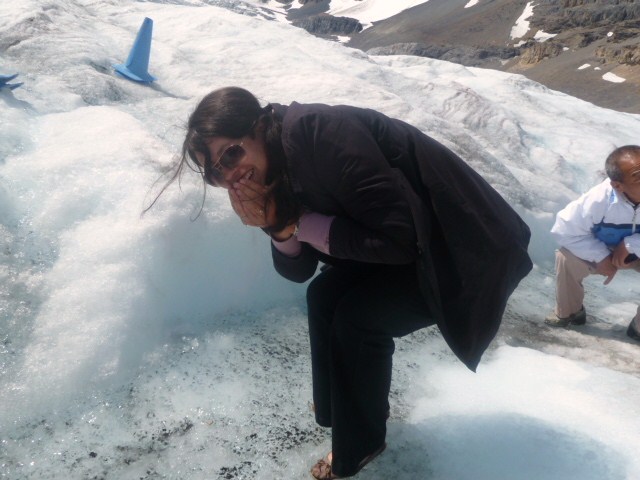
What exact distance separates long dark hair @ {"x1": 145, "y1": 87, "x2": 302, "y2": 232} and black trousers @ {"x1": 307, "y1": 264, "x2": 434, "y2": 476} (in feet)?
1.06

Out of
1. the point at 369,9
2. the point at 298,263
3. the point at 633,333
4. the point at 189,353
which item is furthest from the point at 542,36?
the point at 298,263

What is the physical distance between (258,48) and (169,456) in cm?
490

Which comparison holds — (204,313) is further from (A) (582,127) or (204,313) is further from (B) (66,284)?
(A) (582,127)

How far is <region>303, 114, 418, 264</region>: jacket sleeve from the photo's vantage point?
4.53 feet

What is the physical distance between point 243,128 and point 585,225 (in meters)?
2.05

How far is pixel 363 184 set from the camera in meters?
1.38

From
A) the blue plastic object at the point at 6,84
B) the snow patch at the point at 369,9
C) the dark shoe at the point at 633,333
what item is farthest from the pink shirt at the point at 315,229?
the snow patch at the point at 369,9

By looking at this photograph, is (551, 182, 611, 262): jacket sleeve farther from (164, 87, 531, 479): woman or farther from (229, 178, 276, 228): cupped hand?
(229, 178, 276, 228): cupped hand

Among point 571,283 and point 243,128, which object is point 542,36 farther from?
point 243,128

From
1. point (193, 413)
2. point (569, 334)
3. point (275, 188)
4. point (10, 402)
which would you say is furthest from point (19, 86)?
point (569, 334)

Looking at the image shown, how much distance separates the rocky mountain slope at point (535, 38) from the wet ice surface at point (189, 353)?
61.4 feet

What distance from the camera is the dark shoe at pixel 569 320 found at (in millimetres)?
2969

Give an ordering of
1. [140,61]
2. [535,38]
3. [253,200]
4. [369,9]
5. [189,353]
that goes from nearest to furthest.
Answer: [253,200], [189,353], [140,61], [535,38], [369,9]

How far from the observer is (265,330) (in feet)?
8.13
